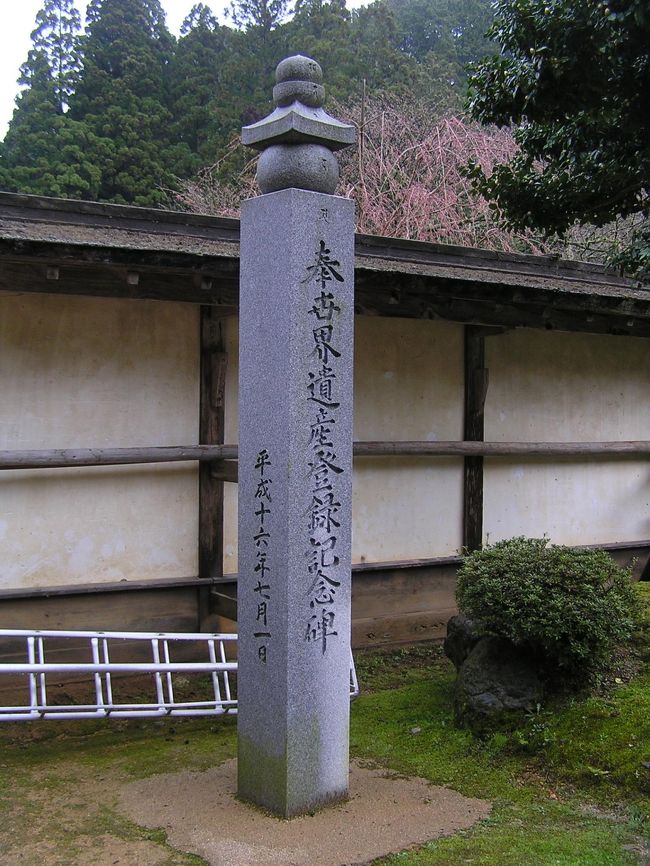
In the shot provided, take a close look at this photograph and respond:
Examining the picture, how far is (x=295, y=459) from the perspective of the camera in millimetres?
4988

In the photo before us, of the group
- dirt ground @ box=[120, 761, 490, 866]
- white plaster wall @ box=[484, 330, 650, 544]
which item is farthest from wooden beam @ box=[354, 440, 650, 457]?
dirt ground @ box=[120, 761, 490, 866]

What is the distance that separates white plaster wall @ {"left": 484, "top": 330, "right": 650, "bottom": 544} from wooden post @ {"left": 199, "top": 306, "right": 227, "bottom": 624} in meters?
3.42

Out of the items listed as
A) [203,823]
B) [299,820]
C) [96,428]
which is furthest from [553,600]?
[96,428]

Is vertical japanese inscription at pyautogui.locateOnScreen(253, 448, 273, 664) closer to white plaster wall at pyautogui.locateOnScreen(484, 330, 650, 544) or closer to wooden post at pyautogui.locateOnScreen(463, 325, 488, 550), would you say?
wooden post at pyautogui.locateOnScreen(463, 325, 488, 550)

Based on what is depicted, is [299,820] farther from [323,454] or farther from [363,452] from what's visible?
[363,452]

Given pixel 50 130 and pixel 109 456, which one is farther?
pixel 50 130

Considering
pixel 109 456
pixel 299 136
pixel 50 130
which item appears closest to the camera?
pixel 299 136

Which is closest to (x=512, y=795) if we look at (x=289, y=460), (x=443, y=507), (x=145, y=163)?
(x=289, y=460)

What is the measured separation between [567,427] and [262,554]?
21.7ft

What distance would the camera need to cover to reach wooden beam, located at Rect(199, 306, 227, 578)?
8.34 meters

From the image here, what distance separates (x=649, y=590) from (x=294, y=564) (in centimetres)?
482

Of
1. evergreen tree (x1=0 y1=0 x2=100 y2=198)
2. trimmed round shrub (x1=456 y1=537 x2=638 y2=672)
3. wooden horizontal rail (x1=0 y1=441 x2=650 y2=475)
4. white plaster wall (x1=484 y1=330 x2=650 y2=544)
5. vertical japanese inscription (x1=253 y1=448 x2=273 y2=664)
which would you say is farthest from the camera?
evergreen tree (x1=0 y1=0 x2=100 y2=198)

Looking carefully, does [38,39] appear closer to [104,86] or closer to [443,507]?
[104,86]

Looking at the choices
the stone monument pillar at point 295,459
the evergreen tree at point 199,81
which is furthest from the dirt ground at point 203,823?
the evergreen tree at point 199,81
